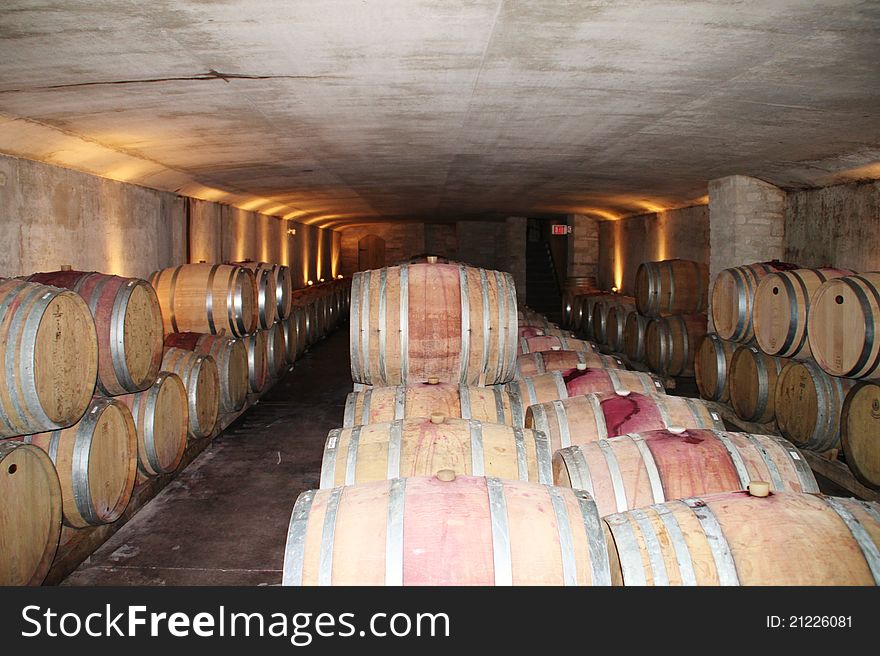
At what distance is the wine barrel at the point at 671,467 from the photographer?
2.91m

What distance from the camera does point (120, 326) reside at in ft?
14.7

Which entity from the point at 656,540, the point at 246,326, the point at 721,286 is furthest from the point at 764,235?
the point at 656,540

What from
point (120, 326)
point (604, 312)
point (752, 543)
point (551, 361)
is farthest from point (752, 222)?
point (120, 326)

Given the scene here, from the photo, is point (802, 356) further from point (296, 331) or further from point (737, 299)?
point (296, 331)

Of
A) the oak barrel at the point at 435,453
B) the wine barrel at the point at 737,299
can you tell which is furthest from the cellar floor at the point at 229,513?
the wine barrel at the point at 737,299

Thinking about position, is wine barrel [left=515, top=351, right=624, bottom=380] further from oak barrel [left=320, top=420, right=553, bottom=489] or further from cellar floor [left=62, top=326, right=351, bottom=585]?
oak barrel [left=320, top=420, right=553, bottom=489]

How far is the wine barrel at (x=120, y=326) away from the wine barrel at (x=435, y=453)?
81.0 inches

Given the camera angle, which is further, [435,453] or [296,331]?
[296,331]

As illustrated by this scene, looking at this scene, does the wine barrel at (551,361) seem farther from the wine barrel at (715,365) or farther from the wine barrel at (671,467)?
the wine barrel at (671,467)

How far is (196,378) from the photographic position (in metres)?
5.93

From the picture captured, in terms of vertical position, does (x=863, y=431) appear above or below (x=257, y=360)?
below

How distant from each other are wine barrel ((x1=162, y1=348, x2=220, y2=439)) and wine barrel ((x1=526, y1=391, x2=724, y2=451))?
3.39 meters

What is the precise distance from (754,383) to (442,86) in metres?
4.39

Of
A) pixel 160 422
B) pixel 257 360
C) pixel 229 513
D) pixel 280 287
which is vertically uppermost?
pixel 280 287
